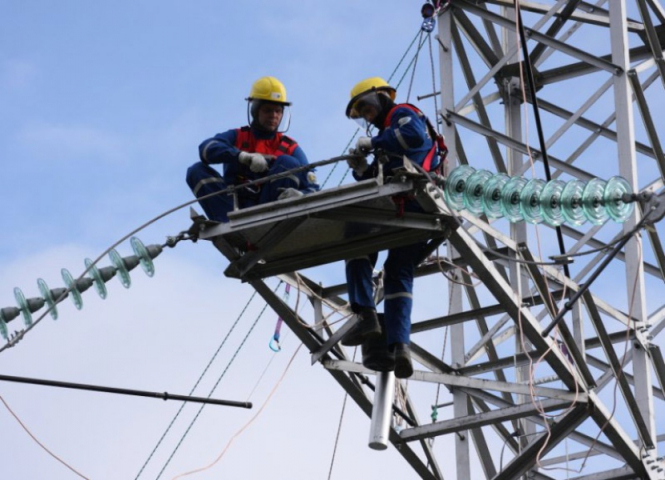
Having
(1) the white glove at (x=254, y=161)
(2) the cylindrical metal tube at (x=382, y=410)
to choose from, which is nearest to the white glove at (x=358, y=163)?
(1) the white glove at (x=254, y=161)

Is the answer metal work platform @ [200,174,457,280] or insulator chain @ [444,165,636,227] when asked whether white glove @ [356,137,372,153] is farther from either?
insulator chain @ [444,165,636,227]

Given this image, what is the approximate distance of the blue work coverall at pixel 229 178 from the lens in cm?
1355

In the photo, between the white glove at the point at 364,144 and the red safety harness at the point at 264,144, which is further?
the red safety harness at the point at 264,144

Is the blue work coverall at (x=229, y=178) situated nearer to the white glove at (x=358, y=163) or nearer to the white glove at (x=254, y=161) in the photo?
the white glove at (x=254, y=161)

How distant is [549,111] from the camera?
17.1 meters

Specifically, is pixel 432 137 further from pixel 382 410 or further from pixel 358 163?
pixel 382 410

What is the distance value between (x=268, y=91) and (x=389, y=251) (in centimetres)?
177

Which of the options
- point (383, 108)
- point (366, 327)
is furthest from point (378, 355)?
point (383, 108)

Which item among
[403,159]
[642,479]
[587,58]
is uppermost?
[587,58]

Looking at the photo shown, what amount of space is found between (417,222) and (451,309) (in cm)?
242

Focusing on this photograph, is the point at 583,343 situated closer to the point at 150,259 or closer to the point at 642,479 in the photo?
the point at 642,479

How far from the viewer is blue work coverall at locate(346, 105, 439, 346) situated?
12.9 meters

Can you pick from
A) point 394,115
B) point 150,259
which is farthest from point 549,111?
point 150,259

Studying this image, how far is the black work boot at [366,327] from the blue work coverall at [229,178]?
110cm
